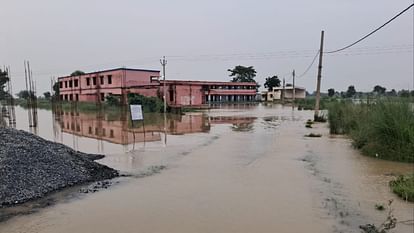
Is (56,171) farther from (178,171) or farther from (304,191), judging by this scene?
(304,191)

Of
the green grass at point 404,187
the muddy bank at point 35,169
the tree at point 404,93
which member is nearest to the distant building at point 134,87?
the muddy bank at point 35,169

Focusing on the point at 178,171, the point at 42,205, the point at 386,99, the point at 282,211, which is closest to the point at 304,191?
the point at 282,211

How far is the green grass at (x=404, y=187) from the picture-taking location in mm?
6805

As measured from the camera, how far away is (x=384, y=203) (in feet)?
21.6

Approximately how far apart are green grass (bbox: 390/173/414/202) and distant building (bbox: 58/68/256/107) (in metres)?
30.2

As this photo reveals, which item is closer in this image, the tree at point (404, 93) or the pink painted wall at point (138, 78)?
the tree at point (404, 93)

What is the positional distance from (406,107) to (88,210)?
9.52 metres

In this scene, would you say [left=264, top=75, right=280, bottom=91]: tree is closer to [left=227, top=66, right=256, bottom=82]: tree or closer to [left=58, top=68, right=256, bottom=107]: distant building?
[left=227, top=66, right=256, bottom=82]: tree

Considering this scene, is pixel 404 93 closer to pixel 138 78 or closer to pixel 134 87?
pixel 134 87

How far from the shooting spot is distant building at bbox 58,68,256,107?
4178 cm

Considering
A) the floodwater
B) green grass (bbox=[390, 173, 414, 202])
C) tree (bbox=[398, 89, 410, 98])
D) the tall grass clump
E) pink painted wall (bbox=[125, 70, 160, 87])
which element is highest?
pink painted wall (bbox=[125, 70, 160, 87])

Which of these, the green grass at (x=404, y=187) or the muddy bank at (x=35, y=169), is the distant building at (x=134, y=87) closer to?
the muddy bank at (x=35, y=169)

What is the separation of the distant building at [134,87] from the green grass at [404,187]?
30.2m

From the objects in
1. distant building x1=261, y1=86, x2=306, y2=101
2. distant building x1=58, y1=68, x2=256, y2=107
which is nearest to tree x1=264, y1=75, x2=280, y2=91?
distant building x1=261, y1=86, x2=306, y2=101
